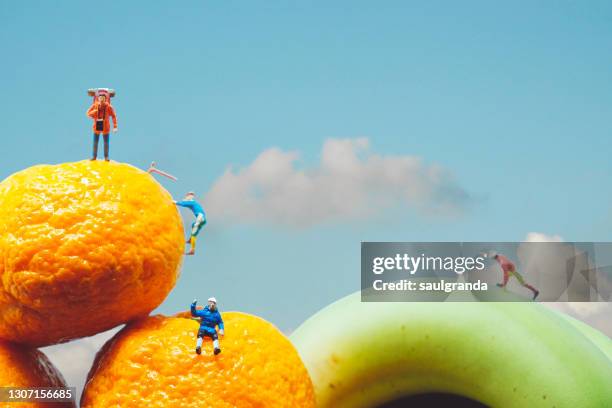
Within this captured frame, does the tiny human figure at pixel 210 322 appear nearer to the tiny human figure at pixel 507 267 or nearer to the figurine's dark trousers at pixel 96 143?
the figurine's dark trousers at pixel 96 143

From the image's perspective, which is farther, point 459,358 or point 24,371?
point 459,358

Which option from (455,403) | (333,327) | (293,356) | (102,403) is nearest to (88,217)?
(102,403)

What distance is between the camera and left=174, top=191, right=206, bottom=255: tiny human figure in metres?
1.92

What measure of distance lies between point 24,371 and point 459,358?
1173mm

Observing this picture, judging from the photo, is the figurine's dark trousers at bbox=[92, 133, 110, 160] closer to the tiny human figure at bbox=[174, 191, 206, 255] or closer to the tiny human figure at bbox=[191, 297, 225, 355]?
the tiny human figure at bbox=[174, 191, 206, 255]

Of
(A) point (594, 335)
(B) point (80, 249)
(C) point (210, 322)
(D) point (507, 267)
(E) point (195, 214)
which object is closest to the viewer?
(B) point (80, 249)

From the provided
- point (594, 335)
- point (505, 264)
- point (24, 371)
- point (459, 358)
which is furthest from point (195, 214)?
point (594, 335)

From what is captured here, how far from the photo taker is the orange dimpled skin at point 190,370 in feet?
5.63

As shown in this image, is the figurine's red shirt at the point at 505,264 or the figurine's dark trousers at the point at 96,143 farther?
the figurine's red shirt at the point at 505,264

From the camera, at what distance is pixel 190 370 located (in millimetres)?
1733

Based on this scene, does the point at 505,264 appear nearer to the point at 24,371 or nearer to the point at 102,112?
the point at 102,112

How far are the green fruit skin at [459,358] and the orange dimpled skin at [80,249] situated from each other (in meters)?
0.74

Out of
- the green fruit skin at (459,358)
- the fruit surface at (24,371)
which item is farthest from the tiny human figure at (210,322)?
the green fruit skin at (459,358)

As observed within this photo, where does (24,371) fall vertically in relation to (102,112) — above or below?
below
